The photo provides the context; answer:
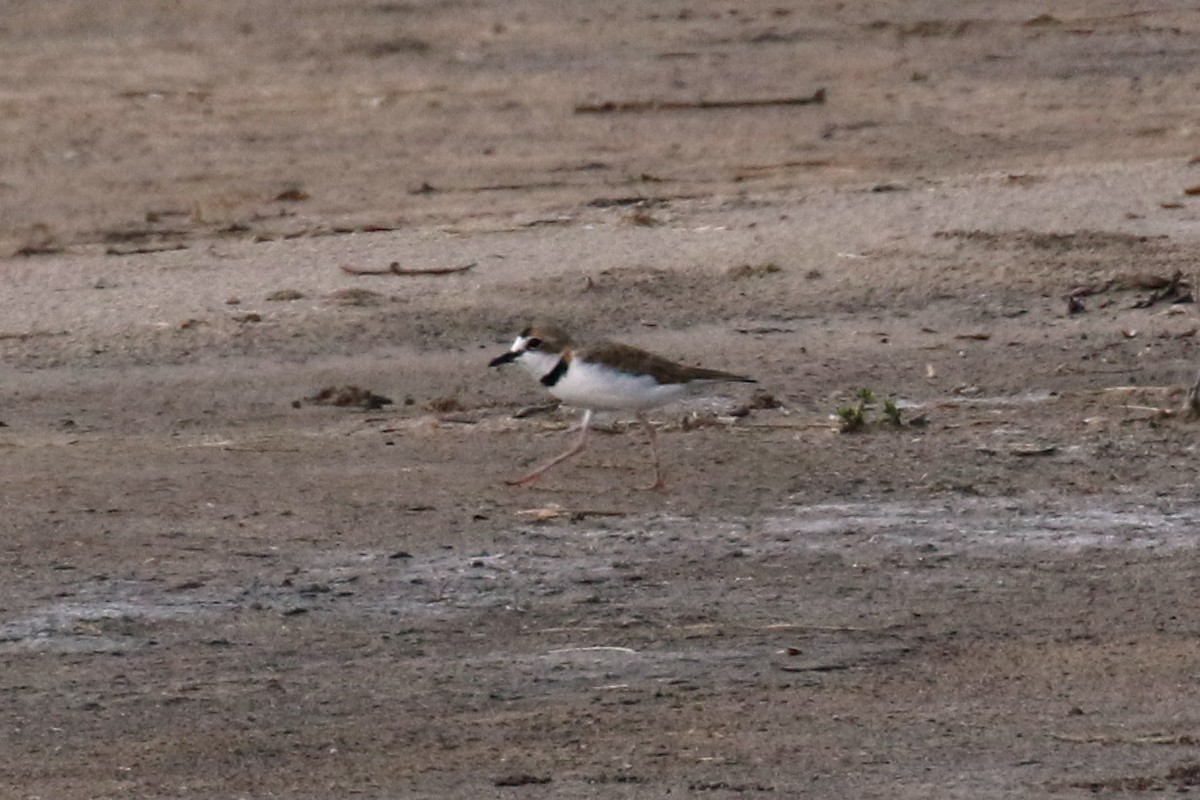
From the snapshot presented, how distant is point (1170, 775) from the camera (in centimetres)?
604

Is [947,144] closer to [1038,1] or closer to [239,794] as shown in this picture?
[1038,1]

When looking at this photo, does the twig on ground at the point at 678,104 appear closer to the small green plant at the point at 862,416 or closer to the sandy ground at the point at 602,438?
the sandy ground at the point at 602,438

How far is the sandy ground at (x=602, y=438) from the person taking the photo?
6484 millimetres

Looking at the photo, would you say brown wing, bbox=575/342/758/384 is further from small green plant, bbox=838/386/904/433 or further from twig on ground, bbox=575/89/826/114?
twig on ground, bbox=575/89/826/114

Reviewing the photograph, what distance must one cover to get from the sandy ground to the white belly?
0.96 feet

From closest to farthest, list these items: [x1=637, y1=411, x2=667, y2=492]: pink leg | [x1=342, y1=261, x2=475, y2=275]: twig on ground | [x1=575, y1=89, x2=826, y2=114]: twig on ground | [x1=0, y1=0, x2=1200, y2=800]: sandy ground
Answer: [x1=0, y1=0, x2=1200, y2=800]: sandy ground → [x1=637, y1=411, x2=667, y2=492]: pink leg → [x1=342, y1=261, x2=475, y2=275]: twig on ground → [x1=575, y1=89, x2=826, y2=114]: twig on ground

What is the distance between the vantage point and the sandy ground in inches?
255

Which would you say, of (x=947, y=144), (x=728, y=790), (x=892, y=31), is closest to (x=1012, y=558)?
(x=728, y=790)

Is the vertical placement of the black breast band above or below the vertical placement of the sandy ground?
above

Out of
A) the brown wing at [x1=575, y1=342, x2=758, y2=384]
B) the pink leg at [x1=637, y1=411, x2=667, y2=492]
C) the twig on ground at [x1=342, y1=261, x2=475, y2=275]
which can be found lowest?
the pink leg at [x1=637, y1=411, x2=667, y2=492]

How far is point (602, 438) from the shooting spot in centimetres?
998

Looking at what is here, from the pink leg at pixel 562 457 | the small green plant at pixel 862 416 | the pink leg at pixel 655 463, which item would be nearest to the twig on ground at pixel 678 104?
the small green plant at pixel 862 416

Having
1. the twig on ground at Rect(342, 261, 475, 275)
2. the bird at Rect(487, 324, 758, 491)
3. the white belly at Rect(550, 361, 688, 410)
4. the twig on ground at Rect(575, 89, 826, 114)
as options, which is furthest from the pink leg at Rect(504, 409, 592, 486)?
the twig on ground at Rect(575, 89, 826, 114)

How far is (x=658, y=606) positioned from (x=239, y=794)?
73.9 inches
